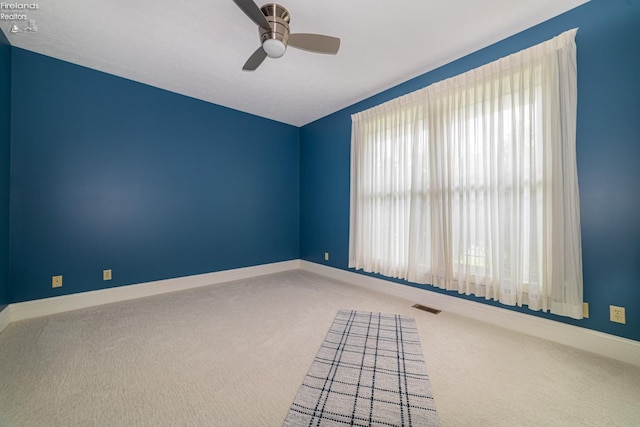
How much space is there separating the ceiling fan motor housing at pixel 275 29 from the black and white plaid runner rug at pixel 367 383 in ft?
7.84

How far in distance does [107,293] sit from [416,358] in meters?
3.41

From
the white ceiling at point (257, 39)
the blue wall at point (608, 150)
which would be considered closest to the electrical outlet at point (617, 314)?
the blue wall at point (608, 150)

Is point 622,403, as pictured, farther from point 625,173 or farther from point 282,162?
point 282,162

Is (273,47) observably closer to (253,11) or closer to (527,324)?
(253,11)

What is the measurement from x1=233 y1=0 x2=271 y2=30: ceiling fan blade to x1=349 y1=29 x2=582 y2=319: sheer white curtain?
6.26 feet

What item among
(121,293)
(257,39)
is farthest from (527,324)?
(121,293)

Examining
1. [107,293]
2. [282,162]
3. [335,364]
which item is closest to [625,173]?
[335,364]

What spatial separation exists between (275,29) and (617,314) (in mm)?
3316

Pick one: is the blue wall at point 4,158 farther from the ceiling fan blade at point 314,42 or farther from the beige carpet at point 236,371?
the ceiling fan blade at point 314,42

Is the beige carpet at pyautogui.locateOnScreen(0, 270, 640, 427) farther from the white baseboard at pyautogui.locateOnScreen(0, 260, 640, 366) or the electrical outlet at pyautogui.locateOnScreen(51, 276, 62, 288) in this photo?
the electrical outlet at pyautogui.locateOnScreen(51, 276, 62, 288)

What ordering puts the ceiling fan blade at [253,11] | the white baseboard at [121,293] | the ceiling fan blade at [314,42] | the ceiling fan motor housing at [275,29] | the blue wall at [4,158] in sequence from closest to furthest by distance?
the ceiling fan blade at [253,11], the ceiling fan motor housing at [275,29], the ceiling fan blade at [314,42], the blue wall at [4,158], the white baseboard at [121,293]

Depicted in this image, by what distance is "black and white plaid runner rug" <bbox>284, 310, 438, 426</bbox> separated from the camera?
126 centimetres

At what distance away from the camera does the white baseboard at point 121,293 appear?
2.46 metres

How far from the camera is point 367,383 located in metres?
1.52
